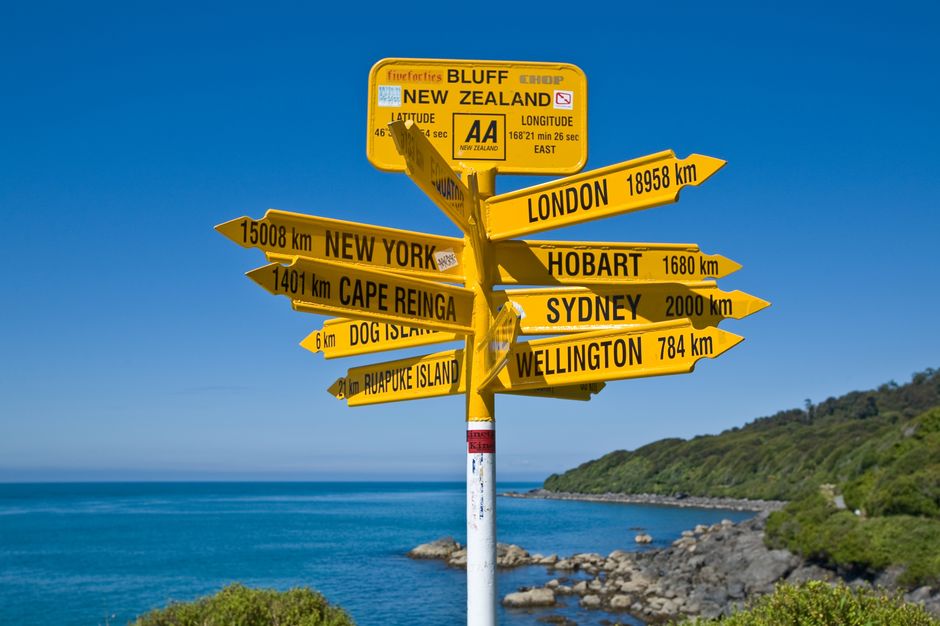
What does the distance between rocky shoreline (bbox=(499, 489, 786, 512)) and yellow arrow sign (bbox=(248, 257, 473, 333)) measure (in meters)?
68.4

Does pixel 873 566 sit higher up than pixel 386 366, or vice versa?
pixel 386 366

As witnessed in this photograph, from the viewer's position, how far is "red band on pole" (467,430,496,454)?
4.72 meters

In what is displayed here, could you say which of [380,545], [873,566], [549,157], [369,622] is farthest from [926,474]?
[380,545]

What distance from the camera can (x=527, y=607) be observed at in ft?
118

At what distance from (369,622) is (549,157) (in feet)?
115

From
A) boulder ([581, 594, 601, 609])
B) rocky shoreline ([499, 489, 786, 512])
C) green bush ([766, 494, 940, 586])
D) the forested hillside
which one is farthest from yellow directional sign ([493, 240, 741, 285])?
the forested hillside

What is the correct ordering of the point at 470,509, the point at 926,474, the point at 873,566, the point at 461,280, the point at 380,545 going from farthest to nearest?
the point at 380,545
the point at 926,474
the point at 873,566
the point at 461,280
the point at 470,509

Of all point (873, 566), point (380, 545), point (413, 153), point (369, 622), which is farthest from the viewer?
point (380, 545)

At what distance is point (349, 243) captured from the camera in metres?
4.80

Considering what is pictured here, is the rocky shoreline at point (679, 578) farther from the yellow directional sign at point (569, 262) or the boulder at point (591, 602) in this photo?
the yellow directional sign at point (569, 262)

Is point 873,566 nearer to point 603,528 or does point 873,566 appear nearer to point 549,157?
point 549,157

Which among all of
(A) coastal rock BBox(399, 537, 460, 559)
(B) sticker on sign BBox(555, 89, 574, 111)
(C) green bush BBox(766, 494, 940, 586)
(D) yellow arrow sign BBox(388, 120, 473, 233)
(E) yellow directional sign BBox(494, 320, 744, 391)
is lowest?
(A) coastal rock BBox(399, 537, 460, 559)

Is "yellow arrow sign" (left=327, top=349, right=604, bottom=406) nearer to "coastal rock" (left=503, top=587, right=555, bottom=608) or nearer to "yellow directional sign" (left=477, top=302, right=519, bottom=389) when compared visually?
"yellow directional sign" (left=477, top=302, right=519, bottom=389)

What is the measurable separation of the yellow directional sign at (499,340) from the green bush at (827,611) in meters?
3.47
